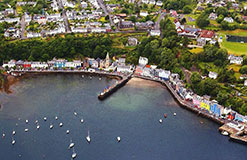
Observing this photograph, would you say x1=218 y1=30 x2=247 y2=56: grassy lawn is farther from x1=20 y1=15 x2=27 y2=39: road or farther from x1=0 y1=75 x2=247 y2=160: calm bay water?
x1=20 y1=15 x2=27 y2=39: road

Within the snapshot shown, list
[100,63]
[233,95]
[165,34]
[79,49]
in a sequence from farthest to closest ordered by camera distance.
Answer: [165,34], [79,49], [100,63], [233,95]

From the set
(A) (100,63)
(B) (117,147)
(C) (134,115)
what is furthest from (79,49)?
(B) (117,147)

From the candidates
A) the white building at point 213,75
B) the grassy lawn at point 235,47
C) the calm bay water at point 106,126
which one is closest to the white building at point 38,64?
the calm bay water at point 106,126

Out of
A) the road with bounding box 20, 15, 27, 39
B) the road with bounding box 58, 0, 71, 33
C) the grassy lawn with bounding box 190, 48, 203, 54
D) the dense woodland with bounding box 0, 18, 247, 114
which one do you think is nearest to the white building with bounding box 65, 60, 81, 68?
the dense woodland with bounding box 0, 18, 247, 114

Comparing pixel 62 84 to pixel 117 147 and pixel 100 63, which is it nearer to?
pixel 100 63

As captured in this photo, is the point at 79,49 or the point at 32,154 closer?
the point at 32,154

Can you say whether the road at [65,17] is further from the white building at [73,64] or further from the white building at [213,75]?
the white building at [213,75]
